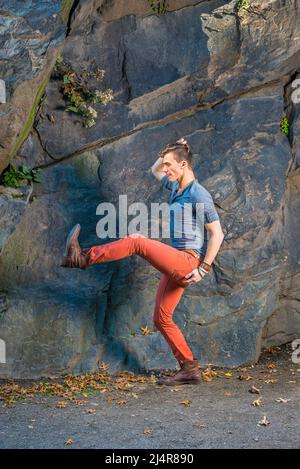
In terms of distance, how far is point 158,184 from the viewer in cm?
948

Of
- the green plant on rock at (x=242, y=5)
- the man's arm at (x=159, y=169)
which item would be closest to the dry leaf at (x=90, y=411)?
the man's arm at (x=159, y=169)

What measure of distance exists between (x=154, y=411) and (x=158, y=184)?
132 inches

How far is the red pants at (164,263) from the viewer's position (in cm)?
741

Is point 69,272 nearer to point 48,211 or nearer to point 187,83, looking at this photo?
point 48,211

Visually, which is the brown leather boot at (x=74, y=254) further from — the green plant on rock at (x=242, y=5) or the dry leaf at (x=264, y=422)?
the green plant on rock at (x=242, y=5)

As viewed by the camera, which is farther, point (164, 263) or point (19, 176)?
point (19, 176)

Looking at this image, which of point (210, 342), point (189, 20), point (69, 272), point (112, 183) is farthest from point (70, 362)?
point (189, 20)

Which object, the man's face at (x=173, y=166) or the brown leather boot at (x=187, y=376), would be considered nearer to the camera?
the man's face at (x=173, y=166)

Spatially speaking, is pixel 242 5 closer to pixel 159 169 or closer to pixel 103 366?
pixel 159 169

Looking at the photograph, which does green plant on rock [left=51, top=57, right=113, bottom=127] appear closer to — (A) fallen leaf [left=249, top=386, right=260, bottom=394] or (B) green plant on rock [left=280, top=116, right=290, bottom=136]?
(B) green plant on rock [left=280, top=116, right=290, bottom=136]

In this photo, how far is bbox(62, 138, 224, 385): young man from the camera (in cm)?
740

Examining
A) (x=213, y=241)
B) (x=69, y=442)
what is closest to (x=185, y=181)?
(x=213, y=241)

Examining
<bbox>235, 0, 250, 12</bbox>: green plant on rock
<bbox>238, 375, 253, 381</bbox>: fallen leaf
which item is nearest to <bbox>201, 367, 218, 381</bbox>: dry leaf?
<bbox>238, 375, 253, 381</bbox>: fallen leaf

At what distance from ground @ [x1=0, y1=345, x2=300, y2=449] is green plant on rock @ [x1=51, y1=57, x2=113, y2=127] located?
11.4ft
